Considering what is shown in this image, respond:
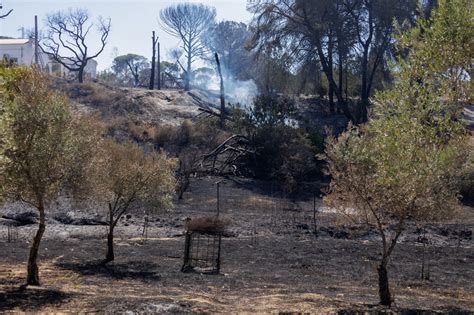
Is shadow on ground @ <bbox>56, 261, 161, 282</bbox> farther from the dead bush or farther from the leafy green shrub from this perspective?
the leafy green shrub

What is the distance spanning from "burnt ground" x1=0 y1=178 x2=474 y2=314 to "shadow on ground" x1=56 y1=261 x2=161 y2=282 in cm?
3

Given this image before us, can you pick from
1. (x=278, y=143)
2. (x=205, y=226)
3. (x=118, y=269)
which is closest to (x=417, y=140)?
(x=118, y=269)

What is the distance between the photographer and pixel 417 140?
12.5 m

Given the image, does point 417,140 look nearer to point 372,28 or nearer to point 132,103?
point 372,28

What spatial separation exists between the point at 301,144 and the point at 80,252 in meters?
23.5

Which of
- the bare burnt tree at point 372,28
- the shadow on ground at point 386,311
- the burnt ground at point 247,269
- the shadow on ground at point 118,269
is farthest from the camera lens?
the bare burnt tree at point 372,28

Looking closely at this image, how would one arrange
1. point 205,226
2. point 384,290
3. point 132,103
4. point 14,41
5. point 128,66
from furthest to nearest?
point 128,66
point 14,41
point 132,103
point 205,226
point 384,290

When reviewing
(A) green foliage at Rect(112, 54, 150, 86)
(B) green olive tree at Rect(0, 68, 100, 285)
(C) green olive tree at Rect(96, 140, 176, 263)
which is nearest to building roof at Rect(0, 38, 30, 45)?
(A) green foliage at Rect(112, 54, 150, 86)

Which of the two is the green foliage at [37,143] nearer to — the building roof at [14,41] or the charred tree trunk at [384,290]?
the charred tree trunk at [384,290]

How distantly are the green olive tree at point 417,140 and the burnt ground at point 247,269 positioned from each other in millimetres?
1505

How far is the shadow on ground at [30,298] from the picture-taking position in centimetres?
1252

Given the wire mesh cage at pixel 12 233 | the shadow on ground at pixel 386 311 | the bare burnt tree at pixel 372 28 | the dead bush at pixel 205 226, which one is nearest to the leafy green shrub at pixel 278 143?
the bare burnt tree at pixel 372 28

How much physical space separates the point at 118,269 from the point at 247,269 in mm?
3846

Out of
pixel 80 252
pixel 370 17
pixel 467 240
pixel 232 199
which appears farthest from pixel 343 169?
pixel 370 17
